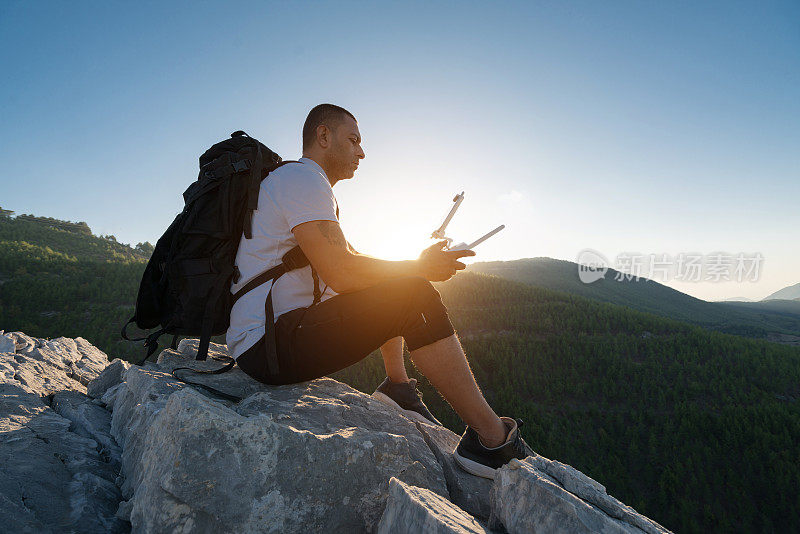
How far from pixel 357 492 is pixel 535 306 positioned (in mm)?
15522

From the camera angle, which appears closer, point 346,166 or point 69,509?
point 69,509

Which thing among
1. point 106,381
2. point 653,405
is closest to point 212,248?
point 106,381

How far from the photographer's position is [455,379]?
90.3 inches

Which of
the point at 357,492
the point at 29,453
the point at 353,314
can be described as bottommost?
the point at 29,453

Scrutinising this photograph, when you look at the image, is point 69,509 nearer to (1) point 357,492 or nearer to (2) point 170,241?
(1) point 357,492

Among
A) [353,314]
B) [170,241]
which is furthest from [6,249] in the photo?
[353,314]

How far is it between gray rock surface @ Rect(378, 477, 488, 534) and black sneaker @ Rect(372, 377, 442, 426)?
1686 mm

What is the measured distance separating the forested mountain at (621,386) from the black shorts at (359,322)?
6.74 m

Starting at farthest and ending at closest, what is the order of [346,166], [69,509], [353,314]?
1. [346,166]
2. [353,314]
3. [69,509]

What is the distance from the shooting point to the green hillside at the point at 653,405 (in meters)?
6.70

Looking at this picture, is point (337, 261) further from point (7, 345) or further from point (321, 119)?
point (7, 345)

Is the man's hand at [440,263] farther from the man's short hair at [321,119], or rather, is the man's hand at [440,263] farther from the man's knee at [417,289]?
the man's short hair at [321,119]

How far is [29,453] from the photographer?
201 centimetres

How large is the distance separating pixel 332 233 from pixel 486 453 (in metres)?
1.74
